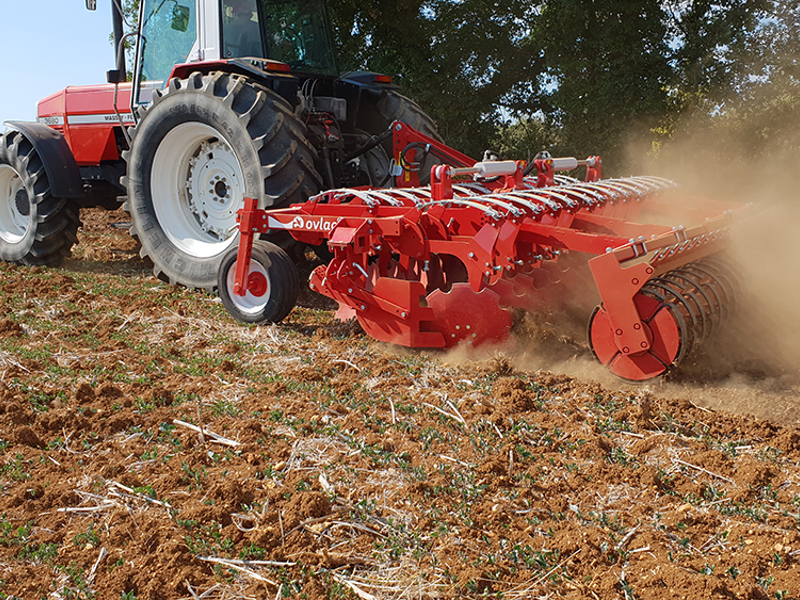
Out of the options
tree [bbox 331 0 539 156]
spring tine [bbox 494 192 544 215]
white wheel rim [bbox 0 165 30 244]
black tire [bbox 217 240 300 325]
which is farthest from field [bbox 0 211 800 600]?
tree [bbox 331 0 539 156]

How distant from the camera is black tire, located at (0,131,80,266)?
711 centimetres

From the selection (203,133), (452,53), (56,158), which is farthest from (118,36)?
(452,53)

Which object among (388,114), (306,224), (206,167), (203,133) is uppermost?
(388,114)

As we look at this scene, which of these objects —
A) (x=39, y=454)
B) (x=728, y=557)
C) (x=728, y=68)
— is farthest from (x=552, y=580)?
(x=728, y=68)

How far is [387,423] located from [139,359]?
1.81 meters

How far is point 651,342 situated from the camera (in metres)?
3.47

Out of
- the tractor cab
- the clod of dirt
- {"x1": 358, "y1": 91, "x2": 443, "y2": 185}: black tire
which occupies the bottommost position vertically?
the clod of dirt

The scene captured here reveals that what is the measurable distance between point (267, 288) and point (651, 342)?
102 inches

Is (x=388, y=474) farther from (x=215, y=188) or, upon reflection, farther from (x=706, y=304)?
(x=215, y=188)

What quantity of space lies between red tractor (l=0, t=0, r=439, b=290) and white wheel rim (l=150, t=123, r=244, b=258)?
0.03 ft

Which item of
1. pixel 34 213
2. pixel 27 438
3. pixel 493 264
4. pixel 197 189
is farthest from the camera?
pixel 34 213

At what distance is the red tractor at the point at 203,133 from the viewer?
518 centimetres

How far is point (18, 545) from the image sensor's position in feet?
7.61

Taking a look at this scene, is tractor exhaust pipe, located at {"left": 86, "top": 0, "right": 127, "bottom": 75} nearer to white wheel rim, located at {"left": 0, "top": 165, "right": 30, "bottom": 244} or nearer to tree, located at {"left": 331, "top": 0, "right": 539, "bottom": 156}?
white wheel rim, located at {"left": 0, "top": 165, "right": 30, "bottom": 244}
